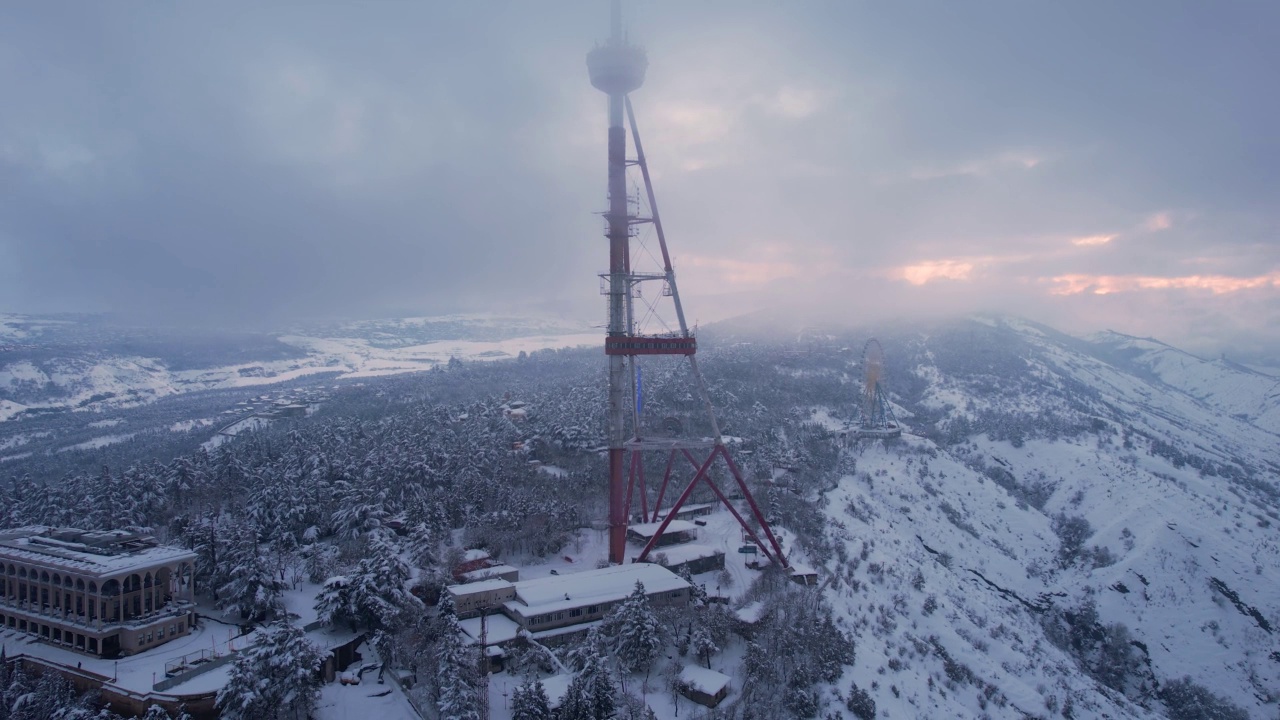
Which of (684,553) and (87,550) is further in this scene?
(684,553)

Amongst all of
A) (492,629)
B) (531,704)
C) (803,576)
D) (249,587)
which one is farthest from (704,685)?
(249,587)

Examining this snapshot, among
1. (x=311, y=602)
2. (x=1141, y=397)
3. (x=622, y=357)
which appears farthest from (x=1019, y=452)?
(x=1141, y=397)

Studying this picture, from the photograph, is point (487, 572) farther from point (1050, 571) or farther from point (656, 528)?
point (1050, 571)

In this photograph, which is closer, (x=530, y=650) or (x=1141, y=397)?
(x=530, y=650)

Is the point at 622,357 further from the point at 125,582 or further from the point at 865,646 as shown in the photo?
the point at 125,582

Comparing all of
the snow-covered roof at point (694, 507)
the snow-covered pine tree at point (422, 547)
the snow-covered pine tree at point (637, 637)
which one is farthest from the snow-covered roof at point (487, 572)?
the snow-covered roof at point (694, 507)

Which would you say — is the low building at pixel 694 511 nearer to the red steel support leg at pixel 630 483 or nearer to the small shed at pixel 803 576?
the red steel support leg at pixel 630 483
